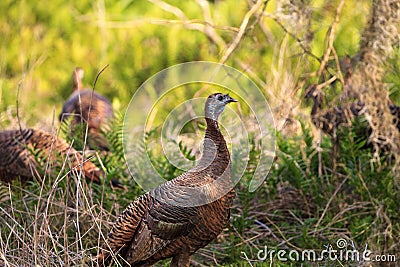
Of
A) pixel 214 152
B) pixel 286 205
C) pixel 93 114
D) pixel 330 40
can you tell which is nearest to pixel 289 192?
pixel 286 205

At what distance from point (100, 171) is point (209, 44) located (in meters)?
5.07

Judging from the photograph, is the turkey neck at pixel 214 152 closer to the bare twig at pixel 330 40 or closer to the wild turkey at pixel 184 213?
the wild turkey at pixel 184 213

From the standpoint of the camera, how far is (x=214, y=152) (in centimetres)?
352

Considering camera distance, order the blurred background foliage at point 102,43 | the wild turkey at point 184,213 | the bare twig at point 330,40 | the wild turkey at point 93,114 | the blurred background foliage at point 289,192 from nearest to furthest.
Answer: the wild turkey at point 184,213 < the blurred background foliage at point 289,192 < the bare twig at point 330,40 < the wild turkey at point 93,114 < the blurred background foliage at point 102,43

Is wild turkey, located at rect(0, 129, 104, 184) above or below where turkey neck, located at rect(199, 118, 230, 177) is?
below

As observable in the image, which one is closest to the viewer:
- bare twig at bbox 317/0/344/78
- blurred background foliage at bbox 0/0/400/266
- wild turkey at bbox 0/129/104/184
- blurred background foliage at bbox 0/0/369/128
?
blurred background foliage at bbox 0/0/400/266

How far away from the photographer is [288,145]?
517cm

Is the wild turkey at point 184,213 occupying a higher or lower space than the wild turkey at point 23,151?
higher

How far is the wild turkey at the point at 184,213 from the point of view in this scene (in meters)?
3.44

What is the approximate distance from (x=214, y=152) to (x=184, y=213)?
32 centimetres

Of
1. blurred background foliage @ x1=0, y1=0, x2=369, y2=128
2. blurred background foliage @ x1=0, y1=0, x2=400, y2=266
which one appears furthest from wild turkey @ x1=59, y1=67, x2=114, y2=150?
blurred background foliage @ x1=0, y1=0, x2=369, y2=128

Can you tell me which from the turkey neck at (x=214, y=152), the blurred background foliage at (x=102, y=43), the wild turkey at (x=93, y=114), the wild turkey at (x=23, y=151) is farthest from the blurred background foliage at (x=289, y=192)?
the blurred background foliage at (x=102, y=43)

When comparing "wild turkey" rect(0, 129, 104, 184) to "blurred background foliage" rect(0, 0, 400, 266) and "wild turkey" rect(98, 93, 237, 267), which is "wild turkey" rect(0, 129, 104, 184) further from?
"wild turkey" rect(98, 93, 237, 267)

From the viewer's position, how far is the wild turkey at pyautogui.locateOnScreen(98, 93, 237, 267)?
135 inches
